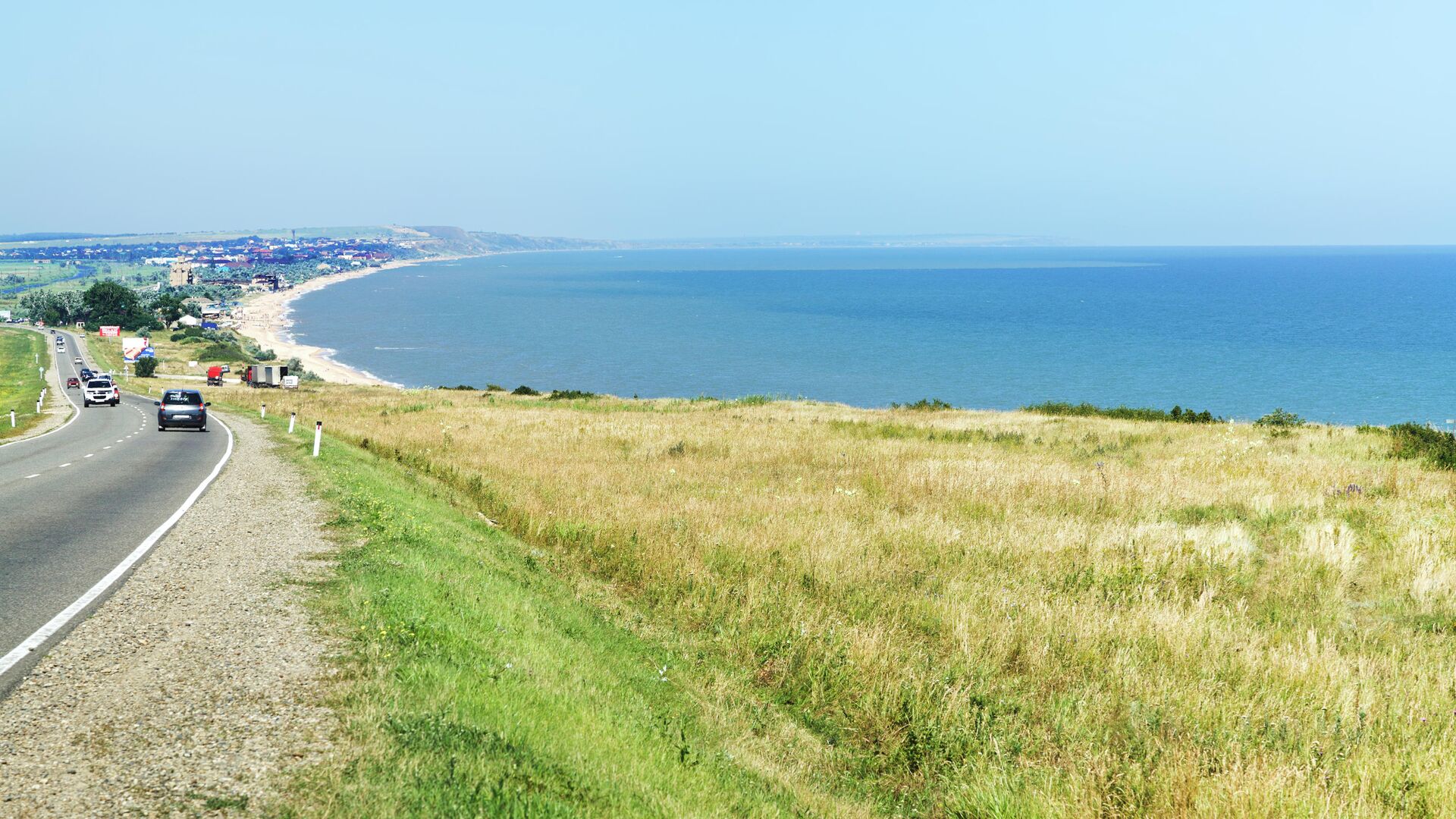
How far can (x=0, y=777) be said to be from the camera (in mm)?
4914

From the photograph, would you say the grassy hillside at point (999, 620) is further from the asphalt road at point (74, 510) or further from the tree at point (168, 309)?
the tree at point (168, 309)

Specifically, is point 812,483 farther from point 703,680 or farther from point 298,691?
point 298,691

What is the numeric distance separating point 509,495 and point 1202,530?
487 inches

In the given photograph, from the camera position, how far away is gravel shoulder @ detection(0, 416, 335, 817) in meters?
4.84

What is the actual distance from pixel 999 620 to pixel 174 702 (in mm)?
8012

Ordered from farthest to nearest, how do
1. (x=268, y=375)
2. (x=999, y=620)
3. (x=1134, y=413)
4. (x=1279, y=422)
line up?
(x=268, y=375), (x=1134, y=413), (x=1279, y=422), (x=999, y=620)

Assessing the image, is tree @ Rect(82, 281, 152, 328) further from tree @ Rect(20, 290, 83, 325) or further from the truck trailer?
the truck trailer

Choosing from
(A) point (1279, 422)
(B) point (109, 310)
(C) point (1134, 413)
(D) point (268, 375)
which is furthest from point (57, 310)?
(A) point (1279, 422)

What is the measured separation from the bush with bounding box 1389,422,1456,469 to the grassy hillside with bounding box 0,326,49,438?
158 ft

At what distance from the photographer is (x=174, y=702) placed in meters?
6.09

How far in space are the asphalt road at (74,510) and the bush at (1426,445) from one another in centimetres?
2591

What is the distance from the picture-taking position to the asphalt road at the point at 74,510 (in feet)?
27.8

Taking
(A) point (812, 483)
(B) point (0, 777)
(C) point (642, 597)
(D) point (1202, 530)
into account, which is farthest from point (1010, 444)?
(B) point (0, 777)

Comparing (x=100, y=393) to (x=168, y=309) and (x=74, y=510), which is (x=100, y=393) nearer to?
(x=74, y=510)
